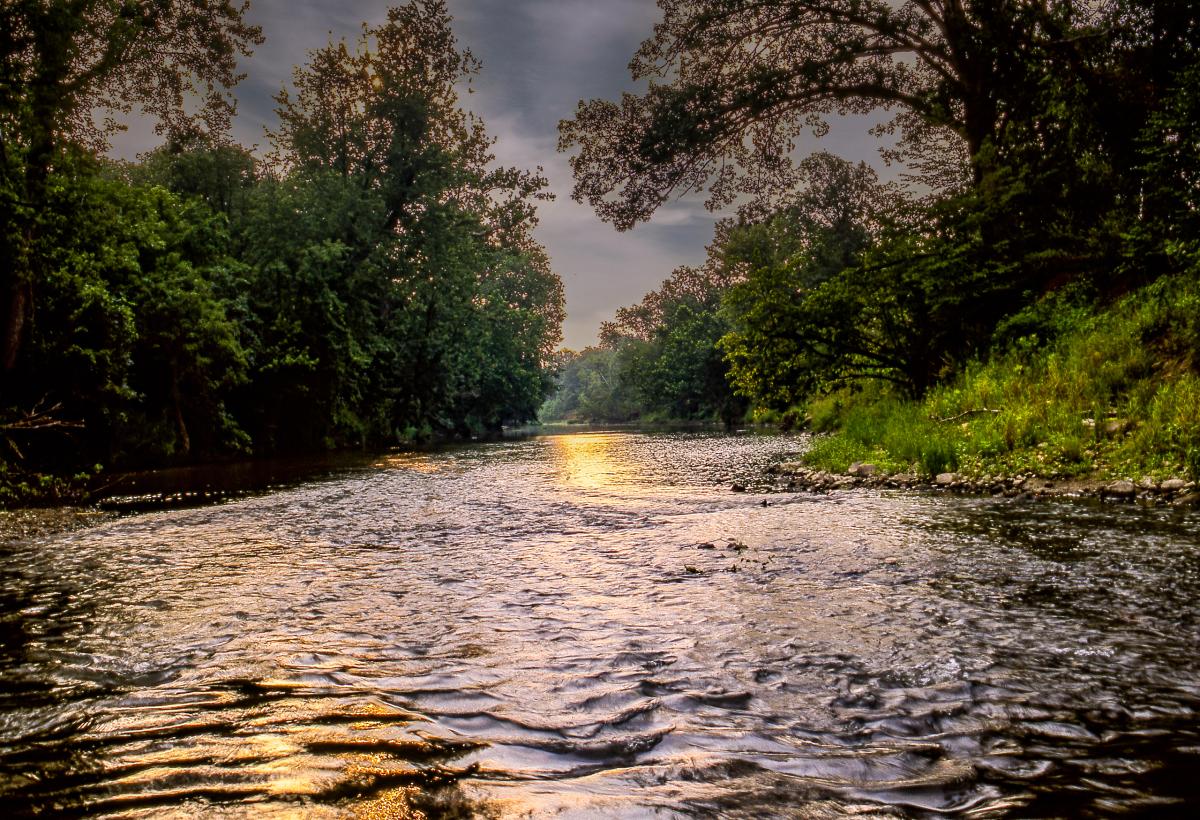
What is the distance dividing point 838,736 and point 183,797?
7.99 feet

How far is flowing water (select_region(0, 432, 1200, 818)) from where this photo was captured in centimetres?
222

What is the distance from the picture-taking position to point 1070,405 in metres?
10.2

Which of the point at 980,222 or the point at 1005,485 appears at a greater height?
the point at 980,222

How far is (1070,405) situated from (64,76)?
21.8m

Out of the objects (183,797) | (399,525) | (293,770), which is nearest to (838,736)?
(293,770)

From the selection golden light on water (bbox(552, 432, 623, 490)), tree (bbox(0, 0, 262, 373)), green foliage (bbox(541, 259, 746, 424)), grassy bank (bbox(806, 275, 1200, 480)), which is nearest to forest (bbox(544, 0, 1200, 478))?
grassy bank (bbox(806, 275, 1200, 480))

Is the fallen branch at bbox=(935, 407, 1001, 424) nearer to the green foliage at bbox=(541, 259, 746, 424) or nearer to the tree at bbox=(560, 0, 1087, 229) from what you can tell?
the tree at bbox=(560, 0, 1087, 229)

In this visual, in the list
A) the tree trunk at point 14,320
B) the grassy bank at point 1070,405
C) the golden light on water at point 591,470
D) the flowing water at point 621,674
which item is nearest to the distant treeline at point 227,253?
the tree trunk at point 14,320

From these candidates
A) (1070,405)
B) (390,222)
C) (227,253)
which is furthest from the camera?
(390,222)

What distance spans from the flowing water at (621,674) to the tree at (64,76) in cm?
902

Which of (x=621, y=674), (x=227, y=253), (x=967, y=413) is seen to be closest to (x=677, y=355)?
(x=227, y=253)

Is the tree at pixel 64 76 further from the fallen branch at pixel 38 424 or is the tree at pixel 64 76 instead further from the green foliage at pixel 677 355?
the green foliage at pixel 677 355

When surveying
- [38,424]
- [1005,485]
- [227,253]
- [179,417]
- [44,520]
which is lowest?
[1005,485]

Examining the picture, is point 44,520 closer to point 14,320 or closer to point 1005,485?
point 14,320
